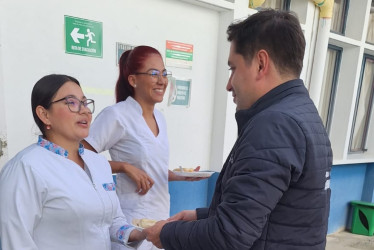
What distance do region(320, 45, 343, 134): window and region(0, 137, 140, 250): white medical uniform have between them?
181 inches

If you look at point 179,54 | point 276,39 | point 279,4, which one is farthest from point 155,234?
point 279,4

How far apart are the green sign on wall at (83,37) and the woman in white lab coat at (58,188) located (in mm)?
1278

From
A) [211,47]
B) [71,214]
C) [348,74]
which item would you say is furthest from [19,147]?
[348,74]

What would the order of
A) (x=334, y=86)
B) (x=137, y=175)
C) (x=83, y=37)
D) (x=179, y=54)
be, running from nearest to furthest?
1. (x=137, y=175)
2. (x=83, y=37)
3. (x=179, y=54)
4. (x=334, y=86)

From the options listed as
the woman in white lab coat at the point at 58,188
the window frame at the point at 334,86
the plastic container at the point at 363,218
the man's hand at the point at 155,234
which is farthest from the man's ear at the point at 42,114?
the plastic container at the point at 363,218

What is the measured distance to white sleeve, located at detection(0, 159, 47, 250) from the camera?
1085 mm

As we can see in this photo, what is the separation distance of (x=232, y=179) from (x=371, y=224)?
526 centimetres

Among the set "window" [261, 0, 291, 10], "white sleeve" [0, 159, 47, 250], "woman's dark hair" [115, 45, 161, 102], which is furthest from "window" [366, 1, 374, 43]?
"white sleeve" [0, 159, 47, 250]

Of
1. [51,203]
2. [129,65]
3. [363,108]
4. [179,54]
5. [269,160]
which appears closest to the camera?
[269,160]

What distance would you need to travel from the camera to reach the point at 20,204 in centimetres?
109

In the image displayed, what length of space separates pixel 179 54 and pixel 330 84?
315 centimetres

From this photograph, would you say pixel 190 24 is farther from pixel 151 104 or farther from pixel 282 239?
pixel 282 239

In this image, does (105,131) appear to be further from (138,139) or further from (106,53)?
(106,53)

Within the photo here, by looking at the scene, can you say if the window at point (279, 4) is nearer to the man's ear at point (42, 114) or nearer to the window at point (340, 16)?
the window at point (340, 16)
